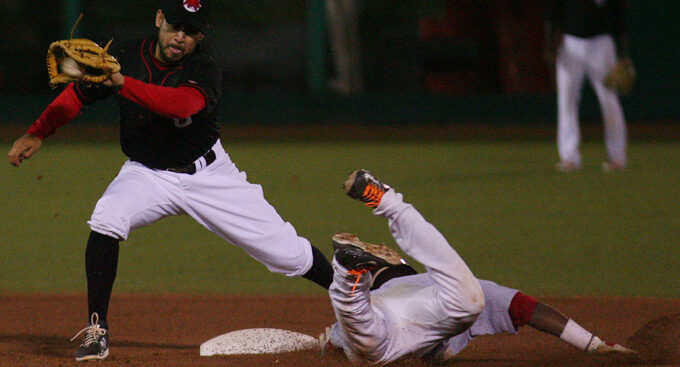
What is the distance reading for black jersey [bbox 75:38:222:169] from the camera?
4422 millimetres

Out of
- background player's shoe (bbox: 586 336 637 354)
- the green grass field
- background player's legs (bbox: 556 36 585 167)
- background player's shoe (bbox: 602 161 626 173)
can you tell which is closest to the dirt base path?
background player's shoe (bbox: 586 336 637 354)

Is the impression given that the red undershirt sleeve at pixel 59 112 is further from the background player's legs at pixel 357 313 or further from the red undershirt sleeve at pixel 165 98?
the background player's legs at pixel 357 313

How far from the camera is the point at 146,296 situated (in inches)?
230

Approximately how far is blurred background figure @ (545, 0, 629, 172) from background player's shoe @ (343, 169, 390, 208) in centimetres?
720

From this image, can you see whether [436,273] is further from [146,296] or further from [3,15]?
[3,15]

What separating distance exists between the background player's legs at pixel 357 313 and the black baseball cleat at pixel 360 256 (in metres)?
0.04

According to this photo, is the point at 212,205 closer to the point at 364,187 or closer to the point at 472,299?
the point at 364,187

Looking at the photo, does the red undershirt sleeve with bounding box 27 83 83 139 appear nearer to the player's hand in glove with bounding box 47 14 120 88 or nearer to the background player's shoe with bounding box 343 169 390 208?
the player's hand in glove with bounding box 47 14 120 88

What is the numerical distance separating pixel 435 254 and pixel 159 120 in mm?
1485

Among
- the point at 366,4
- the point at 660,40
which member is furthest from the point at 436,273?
the point at 366,4

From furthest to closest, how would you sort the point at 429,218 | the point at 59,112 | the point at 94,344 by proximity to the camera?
the point at 429,218
the point at 59,112
the point at 94,344

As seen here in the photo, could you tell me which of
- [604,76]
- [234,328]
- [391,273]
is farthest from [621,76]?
[391,273]

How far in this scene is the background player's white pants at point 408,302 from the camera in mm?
3748

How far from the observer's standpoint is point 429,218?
8297 millimetres
